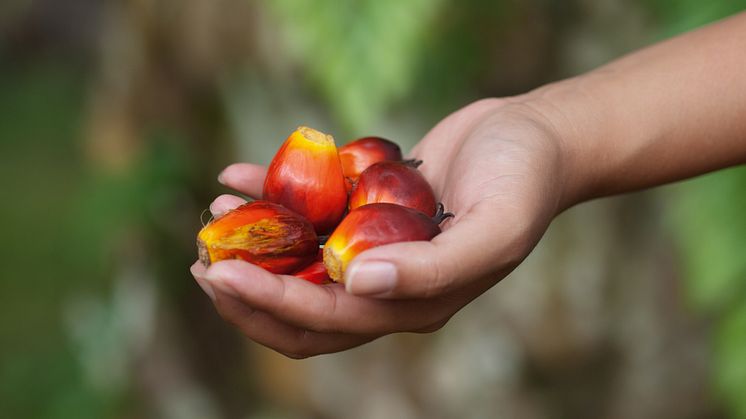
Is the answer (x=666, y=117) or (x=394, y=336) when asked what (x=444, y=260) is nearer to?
(x=666, y=117)

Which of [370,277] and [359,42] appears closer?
[370,277]

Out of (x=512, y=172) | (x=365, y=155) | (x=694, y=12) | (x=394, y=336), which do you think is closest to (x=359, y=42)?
(x=365, y=155)

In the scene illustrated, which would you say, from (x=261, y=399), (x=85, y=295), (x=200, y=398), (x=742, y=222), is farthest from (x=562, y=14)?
(x=85, y=295)

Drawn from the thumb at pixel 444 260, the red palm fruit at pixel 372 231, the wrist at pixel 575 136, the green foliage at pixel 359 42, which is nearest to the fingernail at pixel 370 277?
the thumb at pixel 444 260

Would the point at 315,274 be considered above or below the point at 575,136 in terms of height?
below

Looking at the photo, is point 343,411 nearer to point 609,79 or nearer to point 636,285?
point 636,285

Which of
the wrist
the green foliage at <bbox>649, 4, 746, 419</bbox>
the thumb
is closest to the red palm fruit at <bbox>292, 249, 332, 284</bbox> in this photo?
the thumb

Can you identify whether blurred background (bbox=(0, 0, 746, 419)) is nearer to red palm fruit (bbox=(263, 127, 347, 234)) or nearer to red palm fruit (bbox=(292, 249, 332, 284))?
red palm fruit (bbox=(263, 127, 347, 234))
